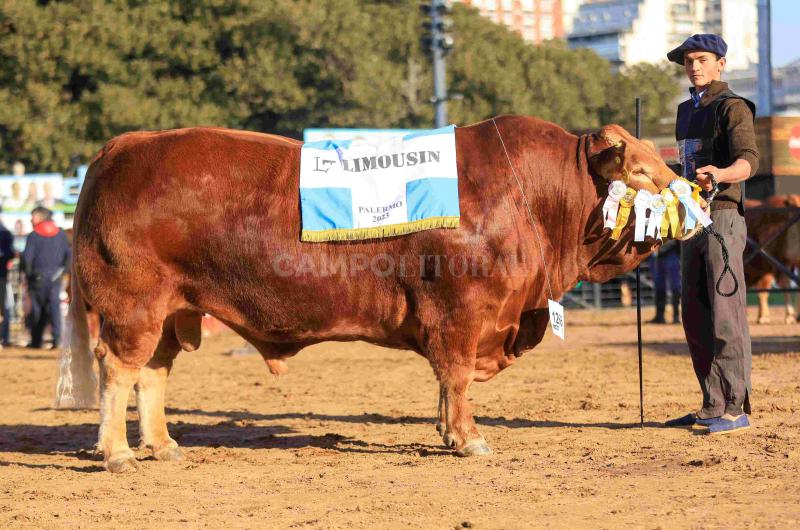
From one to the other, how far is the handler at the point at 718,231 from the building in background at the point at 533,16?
382 ft

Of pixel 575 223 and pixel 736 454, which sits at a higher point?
pixel 575 223

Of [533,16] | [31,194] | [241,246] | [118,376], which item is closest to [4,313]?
[31,194]

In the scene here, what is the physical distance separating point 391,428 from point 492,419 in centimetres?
79

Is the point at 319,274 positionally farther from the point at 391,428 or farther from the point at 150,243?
the point at 391,428

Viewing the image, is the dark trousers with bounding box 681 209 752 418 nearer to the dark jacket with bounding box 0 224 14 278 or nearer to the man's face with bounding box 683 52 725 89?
the man's face with bounding box 683 52 725 89

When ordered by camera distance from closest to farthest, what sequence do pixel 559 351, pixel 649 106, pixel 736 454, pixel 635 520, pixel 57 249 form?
pixel 635 520 < pixel 736 454 < pixel 559 351 < pixel 57 249 < pixel 649 106

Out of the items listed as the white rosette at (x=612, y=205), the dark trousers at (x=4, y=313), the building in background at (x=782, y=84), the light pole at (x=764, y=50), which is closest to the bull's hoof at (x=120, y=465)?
the white rosette at (x=612, y=205)

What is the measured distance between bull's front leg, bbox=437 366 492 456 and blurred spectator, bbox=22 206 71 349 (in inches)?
468

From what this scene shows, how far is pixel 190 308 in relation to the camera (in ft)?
23.7

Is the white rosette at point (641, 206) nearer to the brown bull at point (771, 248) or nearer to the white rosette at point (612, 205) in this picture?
the white rosette at point (612, 205)

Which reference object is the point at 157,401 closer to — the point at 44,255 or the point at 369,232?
the point at 369,232

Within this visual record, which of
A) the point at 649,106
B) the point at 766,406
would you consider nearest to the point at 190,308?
the point at 766,406

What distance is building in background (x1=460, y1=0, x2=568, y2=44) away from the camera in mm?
123062

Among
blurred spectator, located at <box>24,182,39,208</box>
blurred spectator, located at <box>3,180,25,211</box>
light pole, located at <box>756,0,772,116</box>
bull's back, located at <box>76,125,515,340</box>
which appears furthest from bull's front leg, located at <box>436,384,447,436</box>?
blurred spectator, located at <box>3,180,25,211</box>
